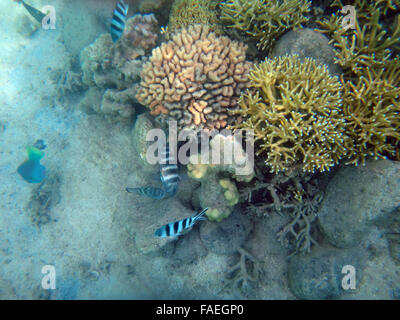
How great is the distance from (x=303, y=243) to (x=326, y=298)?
2.74ft

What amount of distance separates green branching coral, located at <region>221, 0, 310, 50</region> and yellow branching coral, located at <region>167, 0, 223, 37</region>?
292 mm

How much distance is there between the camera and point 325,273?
10.9ft

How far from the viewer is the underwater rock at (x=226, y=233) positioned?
3705mm

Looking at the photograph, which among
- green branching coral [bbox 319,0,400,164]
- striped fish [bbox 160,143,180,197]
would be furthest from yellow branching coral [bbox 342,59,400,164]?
striped fish [bbox 160,143,180,197]

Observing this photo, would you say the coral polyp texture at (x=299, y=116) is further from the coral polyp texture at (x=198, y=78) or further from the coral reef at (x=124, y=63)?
the coral reef at (x=124, y=63)

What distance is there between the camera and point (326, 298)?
3.40 m

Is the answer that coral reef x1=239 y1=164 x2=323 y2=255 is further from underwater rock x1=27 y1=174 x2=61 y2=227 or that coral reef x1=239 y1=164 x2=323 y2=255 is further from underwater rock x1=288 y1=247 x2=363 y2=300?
underwater rock x1=27 y1=174 x2=61 y2=227

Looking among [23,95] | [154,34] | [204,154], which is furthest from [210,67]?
[23,95]

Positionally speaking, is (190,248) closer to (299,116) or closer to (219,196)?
(219,196)

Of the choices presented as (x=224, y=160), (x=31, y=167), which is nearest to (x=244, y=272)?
(x=224, y=160)

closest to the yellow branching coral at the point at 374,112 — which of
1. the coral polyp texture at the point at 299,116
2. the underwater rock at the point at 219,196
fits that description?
the coral polyp texture at the point at 299,116

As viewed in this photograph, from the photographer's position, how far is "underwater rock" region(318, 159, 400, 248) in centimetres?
292

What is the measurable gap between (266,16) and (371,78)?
5.95 ft
